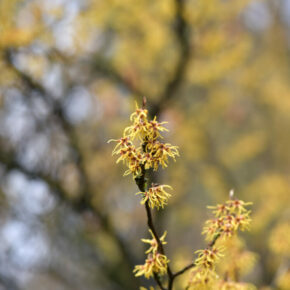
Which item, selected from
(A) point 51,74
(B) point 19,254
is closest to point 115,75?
(A) point 51,74

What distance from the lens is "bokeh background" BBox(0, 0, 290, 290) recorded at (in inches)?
169

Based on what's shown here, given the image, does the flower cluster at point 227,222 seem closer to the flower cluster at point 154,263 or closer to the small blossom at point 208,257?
the small blossom at point 208,257

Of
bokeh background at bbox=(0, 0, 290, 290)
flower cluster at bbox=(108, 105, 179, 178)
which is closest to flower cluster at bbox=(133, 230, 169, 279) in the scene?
flower cluster at bbox=(108, 105, 179, 178)

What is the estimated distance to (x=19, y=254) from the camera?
16.6 feet

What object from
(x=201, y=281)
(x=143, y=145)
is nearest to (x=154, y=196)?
(x=143, y=145)

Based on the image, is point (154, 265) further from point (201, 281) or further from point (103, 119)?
point (103, 119)

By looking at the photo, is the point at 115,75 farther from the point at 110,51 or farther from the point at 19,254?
the point at 19,254

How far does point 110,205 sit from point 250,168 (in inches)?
212

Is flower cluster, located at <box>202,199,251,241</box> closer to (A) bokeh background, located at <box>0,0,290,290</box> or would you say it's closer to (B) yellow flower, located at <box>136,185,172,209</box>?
(B) yellow flower, located at <box>136,185,172,209</box>

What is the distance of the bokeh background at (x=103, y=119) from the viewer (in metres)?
4.28

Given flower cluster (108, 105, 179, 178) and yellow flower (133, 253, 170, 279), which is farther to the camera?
yellow flower (133, 253, 170, 279)

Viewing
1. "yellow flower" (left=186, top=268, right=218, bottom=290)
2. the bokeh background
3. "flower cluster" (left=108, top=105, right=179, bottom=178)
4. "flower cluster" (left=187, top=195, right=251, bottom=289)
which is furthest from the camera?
the bokeh background

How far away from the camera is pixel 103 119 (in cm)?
796

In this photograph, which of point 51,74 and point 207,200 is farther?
point 207,200
